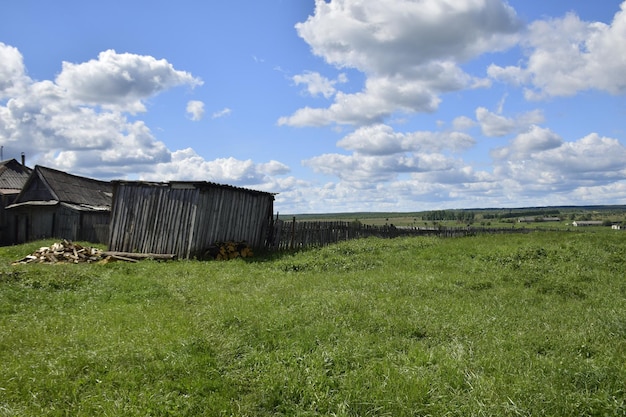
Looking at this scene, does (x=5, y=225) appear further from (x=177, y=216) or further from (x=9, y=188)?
(x=177, y=216)

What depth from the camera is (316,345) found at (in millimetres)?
6645

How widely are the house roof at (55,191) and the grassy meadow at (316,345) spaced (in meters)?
18.2

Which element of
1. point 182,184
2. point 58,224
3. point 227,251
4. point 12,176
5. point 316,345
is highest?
point 182,184

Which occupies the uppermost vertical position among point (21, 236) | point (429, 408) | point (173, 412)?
point (429, 408)

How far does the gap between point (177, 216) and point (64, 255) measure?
4699 millimetres

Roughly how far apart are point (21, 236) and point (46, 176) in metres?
4.28

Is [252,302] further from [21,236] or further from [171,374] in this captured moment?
[21,236]

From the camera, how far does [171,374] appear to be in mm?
5773

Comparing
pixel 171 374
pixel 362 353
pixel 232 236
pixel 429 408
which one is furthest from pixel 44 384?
pixel 232 236

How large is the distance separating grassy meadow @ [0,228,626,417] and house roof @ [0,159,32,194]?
79.9ft

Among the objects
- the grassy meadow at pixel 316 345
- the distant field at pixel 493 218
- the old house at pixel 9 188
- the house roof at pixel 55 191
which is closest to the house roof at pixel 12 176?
the old house at pixel 9 188

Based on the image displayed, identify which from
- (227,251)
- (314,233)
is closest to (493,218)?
(314,233)

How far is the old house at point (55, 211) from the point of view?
27.4 meters

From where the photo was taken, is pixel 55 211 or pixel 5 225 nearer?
pixel 55 211
